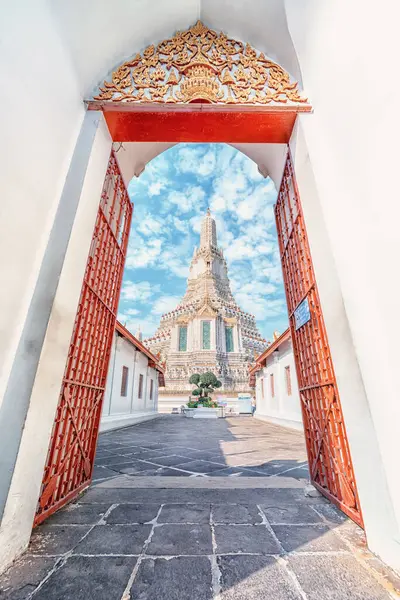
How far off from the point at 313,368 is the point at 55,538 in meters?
2.37

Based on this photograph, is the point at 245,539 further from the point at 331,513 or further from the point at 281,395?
the point at 281,395

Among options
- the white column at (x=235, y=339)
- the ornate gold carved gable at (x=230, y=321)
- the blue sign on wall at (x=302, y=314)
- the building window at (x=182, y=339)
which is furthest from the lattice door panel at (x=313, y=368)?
the ornate gold carved gable at (x=230, y=321)

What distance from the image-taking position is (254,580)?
1389 mm

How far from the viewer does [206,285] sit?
117ft

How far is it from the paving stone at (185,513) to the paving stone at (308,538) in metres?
0.52

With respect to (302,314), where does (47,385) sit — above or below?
below

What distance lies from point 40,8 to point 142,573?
3.63m

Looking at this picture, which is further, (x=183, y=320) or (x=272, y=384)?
(x=183, y=320)

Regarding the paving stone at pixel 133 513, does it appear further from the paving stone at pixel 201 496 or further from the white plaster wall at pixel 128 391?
the white plaster wall at pixel 128 391

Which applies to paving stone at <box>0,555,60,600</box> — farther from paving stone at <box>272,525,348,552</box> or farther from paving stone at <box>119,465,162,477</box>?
paving stone at <box>119,465,162,477</box>

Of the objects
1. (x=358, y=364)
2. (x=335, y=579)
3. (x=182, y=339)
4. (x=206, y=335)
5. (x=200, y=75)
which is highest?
(x=206, y=335)

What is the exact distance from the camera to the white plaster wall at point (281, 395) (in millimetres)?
9352

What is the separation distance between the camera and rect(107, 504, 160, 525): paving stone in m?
2.06

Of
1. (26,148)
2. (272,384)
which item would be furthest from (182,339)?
(26,148)
